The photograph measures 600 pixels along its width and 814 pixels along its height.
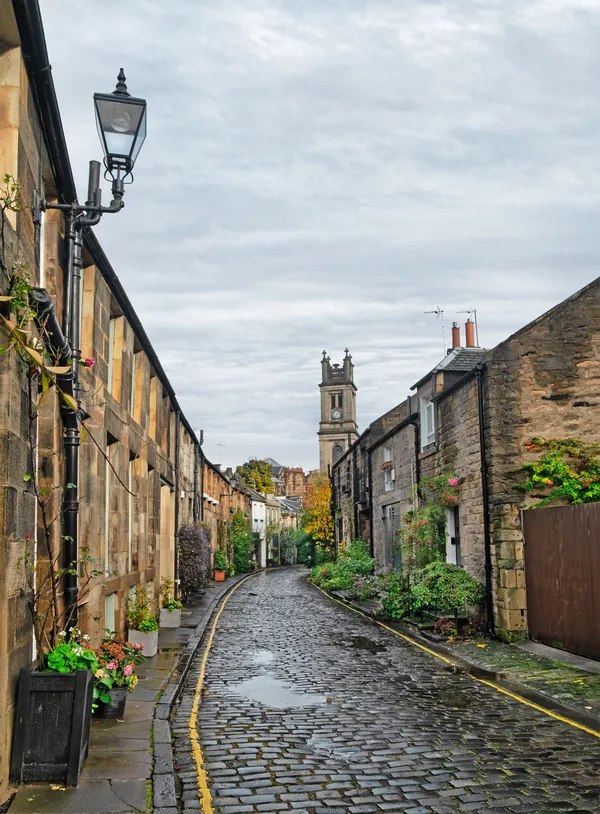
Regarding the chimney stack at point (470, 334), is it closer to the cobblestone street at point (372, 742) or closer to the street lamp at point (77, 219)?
the cobblestone street at point (372, 742)

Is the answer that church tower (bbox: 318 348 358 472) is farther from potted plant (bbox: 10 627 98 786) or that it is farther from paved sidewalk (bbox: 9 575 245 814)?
potted plant (bbox: 10 627 98 786)

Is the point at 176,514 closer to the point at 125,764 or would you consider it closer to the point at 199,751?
the point at 199,751

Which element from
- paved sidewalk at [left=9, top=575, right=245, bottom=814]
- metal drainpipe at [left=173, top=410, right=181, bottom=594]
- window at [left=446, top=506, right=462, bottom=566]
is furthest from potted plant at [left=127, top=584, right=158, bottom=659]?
metal drainpipe at [left=173, top=410, right=181, bottom=594]

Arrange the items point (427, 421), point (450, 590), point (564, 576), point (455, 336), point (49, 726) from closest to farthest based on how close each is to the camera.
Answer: point (49, 726) < point (564, 576) < point (450, 590) < point (427, 421) < point (455, 336)

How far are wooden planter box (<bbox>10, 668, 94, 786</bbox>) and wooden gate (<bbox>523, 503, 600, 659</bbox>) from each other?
27.3 ft

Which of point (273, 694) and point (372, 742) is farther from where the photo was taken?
point (273, 694)

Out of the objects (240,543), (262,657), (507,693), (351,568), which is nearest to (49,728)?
(507,693)

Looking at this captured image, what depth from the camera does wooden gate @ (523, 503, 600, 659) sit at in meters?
11.8

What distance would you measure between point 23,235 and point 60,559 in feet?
11.4

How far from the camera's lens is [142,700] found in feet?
30.8

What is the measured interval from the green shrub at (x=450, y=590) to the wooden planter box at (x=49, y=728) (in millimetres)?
10031

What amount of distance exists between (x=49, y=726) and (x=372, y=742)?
3.15 metres

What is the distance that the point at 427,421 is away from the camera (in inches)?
813

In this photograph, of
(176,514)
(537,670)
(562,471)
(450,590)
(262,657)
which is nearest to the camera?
(537,670)
